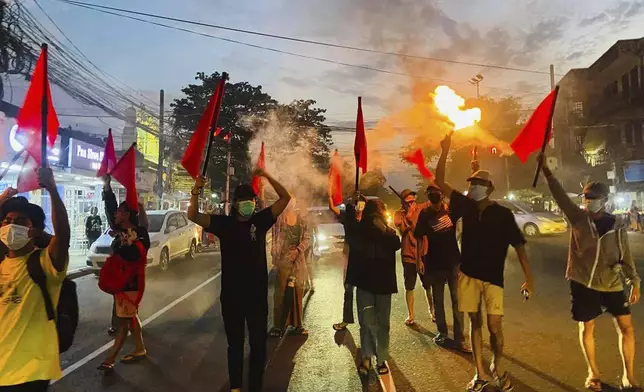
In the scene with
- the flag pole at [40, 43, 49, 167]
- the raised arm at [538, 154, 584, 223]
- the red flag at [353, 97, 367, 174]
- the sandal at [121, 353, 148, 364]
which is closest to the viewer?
the flag pole at [40, 43, 49, 167]

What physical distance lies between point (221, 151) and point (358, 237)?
1000 inches

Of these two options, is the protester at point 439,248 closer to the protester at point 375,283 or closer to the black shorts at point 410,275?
the black shorts at point 410,275

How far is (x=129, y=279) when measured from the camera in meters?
5.36

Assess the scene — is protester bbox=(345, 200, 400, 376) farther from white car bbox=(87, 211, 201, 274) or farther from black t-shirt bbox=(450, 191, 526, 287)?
white car bbox=(87, 211, 201, 274)

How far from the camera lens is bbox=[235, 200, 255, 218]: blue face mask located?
→ 4.19 meters

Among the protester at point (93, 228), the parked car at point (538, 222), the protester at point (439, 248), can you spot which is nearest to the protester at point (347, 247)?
the protester at point (439, 248)

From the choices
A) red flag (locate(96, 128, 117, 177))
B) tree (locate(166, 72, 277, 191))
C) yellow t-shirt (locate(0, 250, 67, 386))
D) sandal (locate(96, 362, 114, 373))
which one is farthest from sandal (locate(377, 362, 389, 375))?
tree (locate(166, 72, 277, 191))

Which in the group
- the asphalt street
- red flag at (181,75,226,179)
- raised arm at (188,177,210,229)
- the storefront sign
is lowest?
the asphalt street

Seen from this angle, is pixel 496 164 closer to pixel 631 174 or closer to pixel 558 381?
pixel 631 174

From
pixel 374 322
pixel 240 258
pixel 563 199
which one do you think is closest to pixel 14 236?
pixel 240 258

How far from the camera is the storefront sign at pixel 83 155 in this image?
16438 mm

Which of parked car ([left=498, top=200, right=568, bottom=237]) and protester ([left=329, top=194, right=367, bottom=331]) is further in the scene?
parked car ([left=498, top=200, right=568, bottom=237])

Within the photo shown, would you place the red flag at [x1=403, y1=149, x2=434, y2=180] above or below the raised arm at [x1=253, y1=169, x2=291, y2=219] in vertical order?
above

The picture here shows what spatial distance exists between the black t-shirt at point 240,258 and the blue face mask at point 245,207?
0.08 meters
